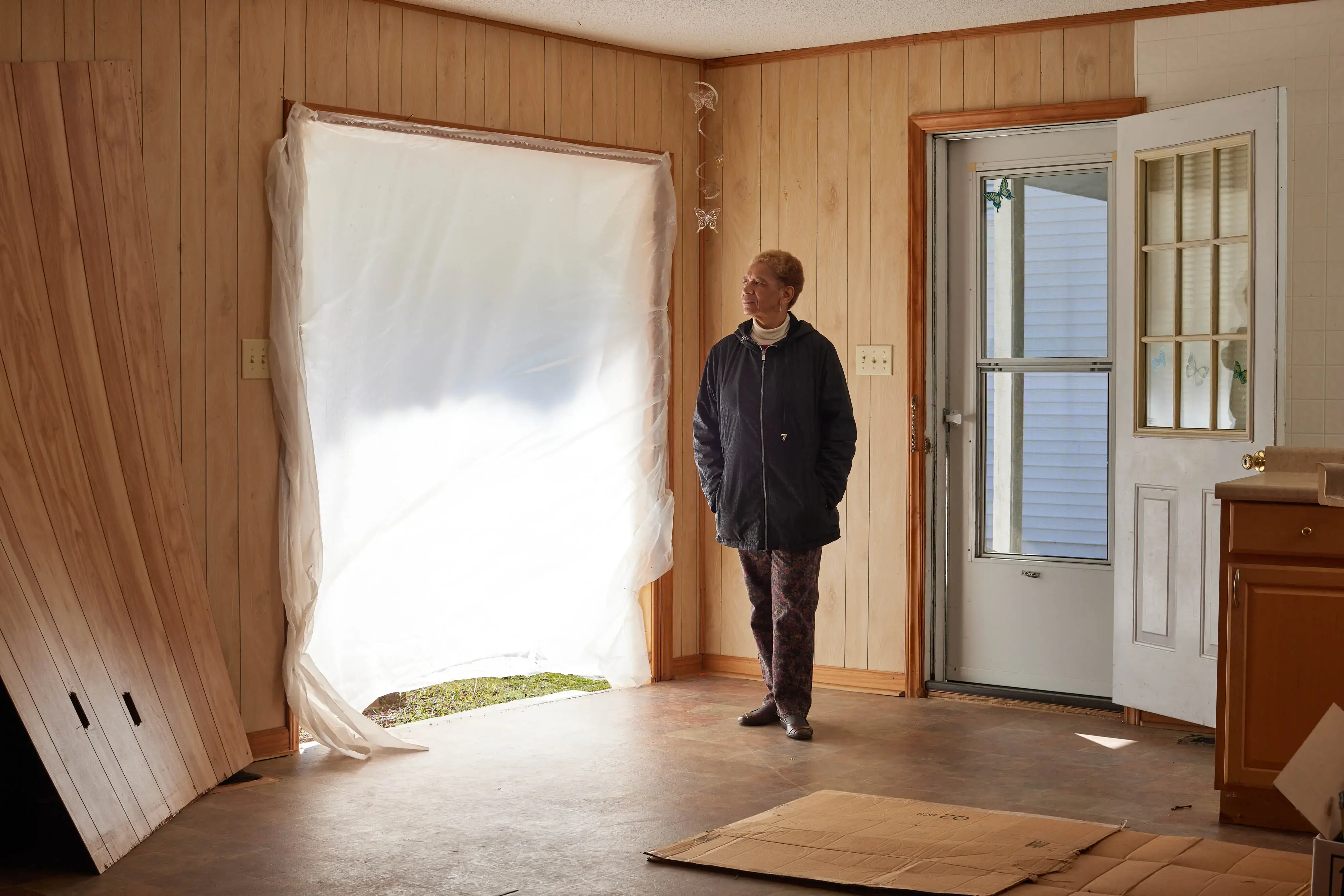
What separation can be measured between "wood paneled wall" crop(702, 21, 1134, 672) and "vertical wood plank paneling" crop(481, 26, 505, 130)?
38.1 inches

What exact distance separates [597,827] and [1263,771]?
5.33ft

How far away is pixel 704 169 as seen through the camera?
5.38 m

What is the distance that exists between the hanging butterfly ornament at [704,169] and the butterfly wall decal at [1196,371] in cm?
186

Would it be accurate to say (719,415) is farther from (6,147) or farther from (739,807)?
(6,147)

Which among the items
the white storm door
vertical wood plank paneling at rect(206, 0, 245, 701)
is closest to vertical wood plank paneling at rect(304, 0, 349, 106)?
vertical wood plank paneling at rect(206, 0, 245, 701)

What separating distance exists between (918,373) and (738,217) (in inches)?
37.7

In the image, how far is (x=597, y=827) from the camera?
338 cm

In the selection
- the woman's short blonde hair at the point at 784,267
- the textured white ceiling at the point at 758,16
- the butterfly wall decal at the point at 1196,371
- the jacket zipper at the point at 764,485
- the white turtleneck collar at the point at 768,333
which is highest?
the textured white ceiling at the point at 758,16

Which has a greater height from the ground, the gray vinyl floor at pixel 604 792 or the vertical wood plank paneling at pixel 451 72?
the vertical wood plank paneling at pixel 451 72

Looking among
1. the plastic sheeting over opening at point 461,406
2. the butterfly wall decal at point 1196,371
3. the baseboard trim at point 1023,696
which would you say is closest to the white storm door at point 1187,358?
the butterfly wall decal at point 1196,371

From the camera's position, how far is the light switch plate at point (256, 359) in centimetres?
404

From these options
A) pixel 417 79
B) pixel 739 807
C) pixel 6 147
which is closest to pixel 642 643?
pixel 739 807

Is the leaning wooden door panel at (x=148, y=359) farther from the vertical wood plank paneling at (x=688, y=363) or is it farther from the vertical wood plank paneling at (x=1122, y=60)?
the vertical wood plank paneling at (x=1122, y=60)

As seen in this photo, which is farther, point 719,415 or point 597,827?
point 719,415
